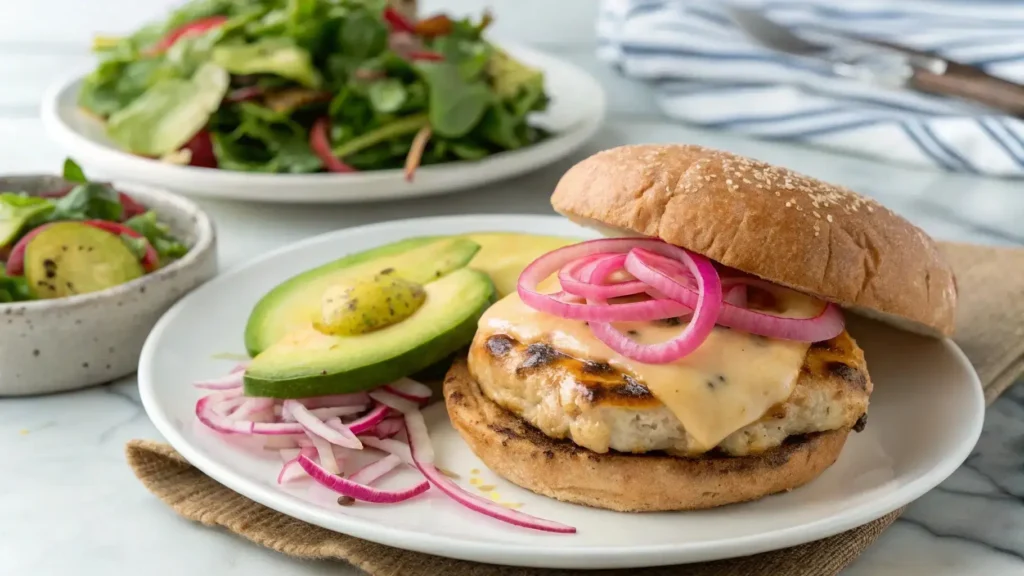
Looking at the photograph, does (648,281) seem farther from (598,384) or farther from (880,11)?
(880,11)

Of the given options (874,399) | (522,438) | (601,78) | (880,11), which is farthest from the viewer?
(601,78)

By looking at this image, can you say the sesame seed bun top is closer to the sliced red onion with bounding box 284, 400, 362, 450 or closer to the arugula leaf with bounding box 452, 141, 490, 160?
the sliced red onion with bounding box 284, 400, 362, 450

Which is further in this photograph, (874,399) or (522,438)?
(874,399)

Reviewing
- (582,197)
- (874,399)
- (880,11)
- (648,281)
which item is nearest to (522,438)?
(648,281)

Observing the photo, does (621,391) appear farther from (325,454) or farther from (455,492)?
(325,454)

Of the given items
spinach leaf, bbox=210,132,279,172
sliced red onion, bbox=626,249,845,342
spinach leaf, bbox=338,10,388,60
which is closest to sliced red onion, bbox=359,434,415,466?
sliced red onion, bbox=626,249,845,342

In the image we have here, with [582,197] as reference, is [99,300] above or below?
below

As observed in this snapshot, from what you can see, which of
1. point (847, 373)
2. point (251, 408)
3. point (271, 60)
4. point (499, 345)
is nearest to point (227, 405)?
point (251, 408)
